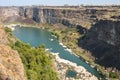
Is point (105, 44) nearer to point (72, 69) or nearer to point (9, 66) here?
point (72, 69)

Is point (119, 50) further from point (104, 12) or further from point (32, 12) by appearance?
point (32, 12)

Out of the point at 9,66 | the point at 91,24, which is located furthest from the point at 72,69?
the point at 91,24

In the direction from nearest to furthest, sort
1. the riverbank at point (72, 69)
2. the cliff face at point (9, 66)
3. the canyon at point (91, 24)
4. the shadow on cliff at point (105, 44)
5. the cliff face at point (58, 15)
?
the cliff face at point (9, 66), the riverbank at point (72, 69), the shadow on cliff at point (105, 44), the canyon at point (91, 24), the cliff face at point (58, 15)

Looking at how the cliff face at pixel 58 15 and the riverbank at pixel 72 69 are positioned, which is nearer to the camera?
the riverbank at pixel 72 69

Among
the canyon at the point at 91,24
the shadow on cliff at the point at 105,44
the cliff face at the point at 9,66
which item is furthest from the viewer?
the canyon at the point at 91,24

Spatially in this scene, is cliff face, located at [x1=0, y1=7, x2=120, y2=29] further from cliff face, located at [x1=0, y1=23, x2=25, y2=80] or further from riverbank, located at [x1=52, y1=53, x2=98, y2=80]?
cliff face, located at [x1=0, y1=23, x2=25, y2=80]

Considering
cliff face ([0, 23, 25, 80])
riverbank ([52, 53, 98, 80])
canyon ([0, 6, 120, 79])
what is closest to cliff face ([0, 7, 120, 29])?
canyon ([0, 6, 120, 79])

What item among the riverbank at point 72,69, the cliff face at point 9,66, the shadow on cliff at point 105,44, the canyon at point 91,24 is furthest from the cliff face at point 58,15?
the cliff face at point 9,66

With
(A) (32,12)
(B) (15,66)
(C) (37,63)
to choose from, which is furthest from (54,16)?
(B) (15,66)

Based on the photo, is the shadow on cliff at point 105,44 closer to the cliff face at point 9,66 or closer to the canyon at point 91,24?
the canyon at point 91,24
